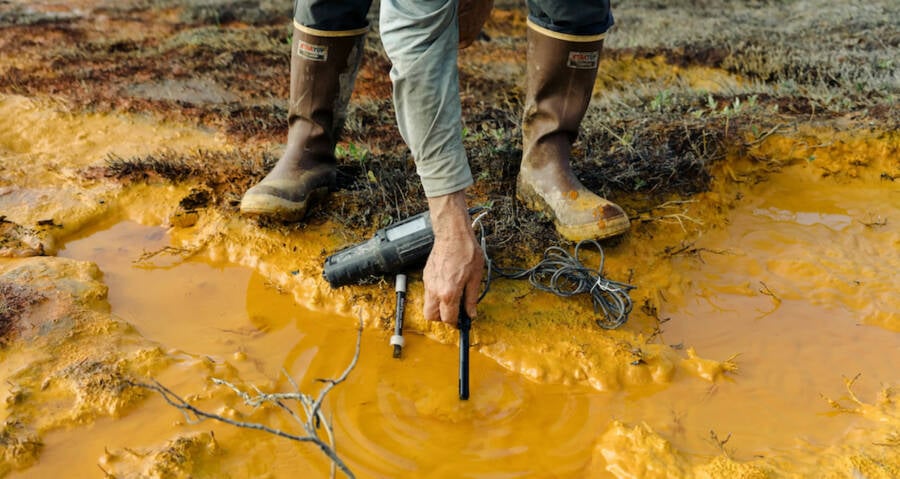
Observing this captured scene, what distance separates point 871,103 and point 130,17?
6557 millimetres

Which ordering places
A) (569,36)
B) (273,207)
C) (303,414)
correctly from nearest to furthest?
(303,414)
(569,36)
(273,207)

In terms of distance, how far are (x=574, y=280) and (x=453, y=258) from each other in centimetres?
80

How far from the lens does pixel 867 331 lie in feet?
8.10

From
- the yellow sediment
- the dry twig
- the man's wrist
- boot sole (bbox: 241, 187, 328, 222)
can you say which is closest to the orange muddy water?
the yellow sediment

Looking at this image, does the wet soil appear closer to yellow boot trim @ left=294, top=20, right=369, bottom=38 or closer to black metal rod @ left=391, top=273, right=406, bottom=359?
black metal rod @ left=391, top=273, right=406, bottom=359

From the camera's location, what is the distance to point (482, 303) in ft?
8.22

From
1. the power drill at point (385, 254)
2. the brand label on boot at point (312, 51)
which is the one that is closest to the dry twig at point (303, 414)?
the power drill at point (385, 254)

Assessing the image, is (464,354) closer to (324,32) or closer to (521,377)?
(521,377)

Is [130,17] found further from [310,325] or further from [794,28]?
[794,28]

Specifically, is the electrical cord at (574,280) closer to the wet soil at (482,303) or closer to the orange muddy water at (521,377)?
the wet soil at (482,303)

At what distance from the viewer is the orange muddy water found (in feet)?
6.33

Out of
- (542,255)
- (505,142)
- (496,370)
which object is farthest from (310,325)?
(505,142)

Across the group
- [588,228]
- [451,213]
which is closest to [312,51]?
[451,213]

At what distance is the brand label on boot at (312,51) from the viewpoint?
106 inches
